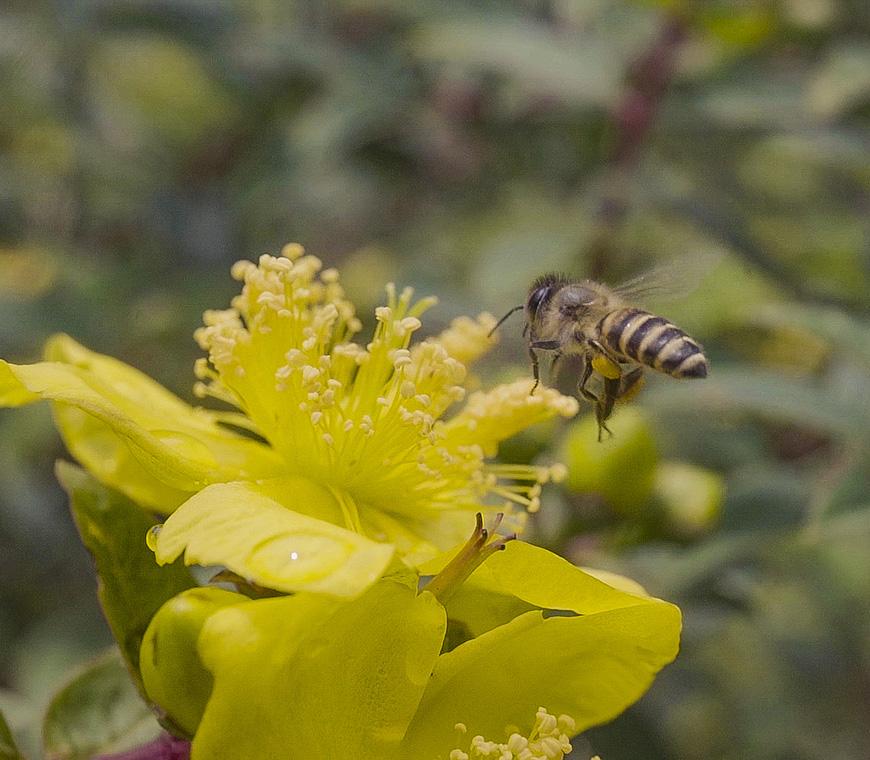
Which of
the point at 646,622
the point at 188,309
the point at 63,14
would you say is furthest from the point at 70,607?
the point at 646,622

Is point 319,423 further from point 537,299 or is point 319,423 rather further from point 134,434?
point 537,299

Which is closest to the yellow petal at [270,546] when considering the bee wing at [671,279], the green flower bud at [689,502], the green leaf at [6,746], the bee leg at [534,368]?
the green leaf at [6,746]

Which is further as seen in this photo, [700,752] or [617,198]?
[700,752]

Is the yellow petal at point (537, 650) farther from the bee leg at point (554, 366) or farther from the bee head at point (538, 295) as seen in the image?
the bee head at point (538, 295)

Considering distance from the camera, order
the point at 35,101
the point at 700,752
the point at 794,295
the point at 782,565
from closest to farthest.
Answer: the point at 794,295
the point at 782,565
the point at 700,752
the point at 35,101

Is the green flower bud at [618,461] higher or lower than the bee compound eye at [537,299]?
lower

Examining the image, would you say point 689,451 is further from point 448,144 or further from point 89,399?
point 89,399

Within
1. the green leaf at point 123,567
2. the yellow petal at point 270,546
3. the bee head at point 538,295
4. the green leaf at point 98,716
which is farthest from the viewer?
the bee head at point 538,295
